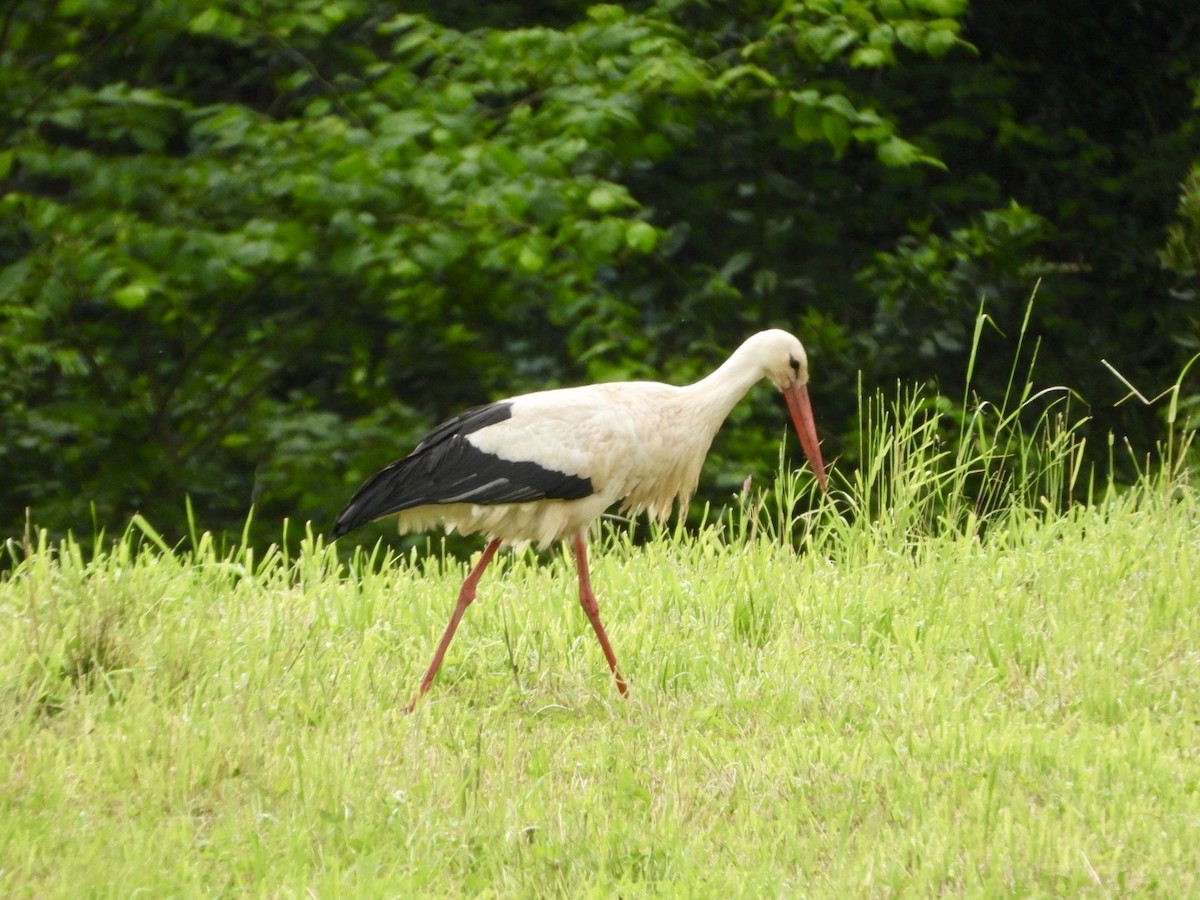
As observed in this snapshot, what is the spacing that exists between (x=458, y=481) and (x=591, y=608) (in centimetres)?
59

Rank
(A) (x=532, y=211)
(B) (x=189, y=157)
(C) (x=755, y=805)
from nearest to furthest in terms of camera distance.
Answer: (C) (x=755, y=805), (A) (x=532, y=211), (B) (x=189, y=157)

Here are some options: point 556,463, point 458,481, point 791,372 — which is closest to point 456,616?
point 458,481

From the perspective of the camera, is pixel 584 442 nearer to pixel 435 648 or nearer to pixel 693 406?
pixel 693 406

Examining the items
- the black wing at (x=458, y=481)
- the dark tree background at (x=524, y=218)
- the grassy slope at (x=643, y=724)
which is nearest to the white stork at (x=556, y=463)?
the black wing at (x=458, y=481)

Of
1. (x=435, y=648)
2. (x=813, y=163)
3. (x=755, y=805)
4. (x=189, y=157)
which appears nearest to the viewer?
(x=755, y=805)

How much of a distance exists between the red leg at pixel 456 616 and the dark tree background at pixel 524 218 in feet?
6.21

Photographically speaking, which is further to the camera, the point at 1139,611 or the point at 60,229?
the point at 60,229

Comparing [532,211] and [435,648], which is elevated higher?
[532,211]

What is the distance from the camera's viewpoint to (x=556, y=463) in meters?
5.23

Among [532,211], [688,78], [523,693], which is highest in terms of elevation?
[688,78]

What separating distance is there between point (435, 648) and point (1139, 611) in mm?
2305

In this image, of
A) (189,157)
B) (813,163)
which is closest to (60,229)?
(189,157)

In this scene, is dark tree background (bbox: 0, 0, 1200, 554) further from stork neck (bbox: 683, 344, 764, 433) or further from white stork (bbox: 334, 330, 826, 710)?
white stork (bbox: 334, 330, 826, 710)

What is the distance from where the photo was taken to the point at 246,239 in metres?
7.23
